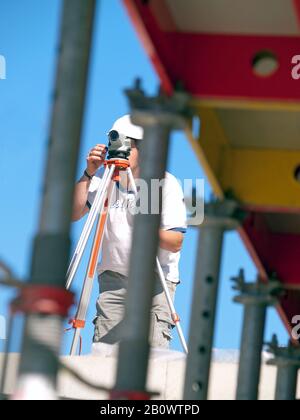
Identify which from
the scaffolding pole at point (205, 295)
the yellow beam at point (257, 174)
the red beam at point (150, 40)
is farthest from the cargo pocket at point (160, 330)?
the red beam at point (150, 40)

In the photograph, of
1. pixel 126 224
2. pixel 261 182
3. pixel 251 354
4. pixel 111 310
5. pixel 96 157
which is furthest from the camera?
pixel 126 224

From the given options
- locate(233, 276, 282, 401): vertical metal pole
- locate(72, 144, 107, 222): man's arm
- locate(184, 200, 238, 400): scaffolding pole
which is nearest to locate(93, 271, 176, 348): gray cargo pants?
locate(72, 144, 107, 222): man's arm

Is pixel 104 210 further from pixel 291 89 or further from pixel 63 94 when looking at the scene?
pixel 63 94

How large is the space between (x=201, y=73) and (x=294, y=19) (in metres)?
0.57

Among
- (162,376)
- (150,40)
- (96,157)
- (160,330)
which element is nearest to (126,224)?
(96,157)

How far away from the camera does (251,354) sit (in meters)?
10.4

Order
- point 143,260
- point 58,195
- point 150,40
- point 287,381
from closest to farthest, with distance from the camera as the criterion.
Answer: point 58,195
point 143,260
point 150,40
point 287,381

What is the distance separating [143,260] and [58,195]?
45.0 inches

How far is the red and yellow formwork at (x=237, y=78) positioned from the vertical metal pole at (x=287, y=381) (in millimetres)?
2534

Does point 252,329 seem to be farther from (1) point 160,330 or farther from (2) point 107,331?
(1) point 160,330

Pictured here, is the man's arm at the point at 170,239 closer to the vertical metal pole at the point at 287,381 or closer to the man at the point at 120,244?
the man at the point at 120,244

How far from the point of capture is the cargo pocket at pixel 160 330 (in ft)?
45.4

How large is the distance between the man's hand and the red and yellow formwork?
371cm
